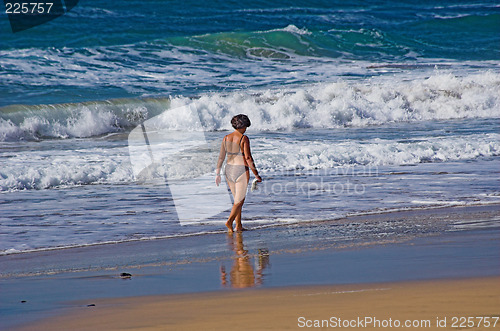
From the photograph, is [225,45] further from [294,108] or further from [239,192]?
[239,192]

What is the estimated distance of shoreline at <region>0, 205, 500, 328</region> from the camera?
4.84 meters

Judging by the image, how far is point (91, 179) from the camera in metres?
10.6

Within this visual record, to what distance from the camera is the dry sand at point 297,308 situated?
3895 mm

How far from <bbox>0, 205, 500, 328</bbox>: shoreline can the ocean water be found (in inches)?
19.8

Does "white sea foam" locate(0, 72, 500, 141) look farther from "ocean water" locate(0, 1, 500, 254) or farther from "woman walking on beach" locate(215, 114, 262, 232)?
"woman walking on beach" locate(215, 114, 262, 232)

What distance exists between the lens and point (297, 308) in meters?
4.19

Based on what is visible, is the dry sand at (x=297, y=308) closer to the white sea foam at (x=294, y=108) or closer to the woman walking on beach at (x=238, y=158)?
the woman walking on beach at (x=238, y=158)

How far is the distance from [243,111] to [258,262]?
40.3 feet

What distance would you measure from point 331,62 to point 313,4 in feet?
37.0

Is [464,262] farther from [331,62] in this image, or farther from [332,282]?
[331,62]

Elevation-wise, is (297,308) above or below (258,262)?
above

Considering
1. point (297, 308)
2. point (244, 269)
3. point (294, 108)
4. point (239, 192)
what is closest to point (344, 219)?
point (239, 192)

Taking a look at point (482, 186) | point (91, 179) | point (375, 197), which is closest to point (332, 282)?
point (375, 197)

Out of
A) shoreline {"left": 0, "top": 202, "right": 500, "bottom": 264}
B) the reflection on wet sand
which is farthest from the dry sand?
shoreline {"left": 0, "top": 202, "right": 500, "bottom": 264}
